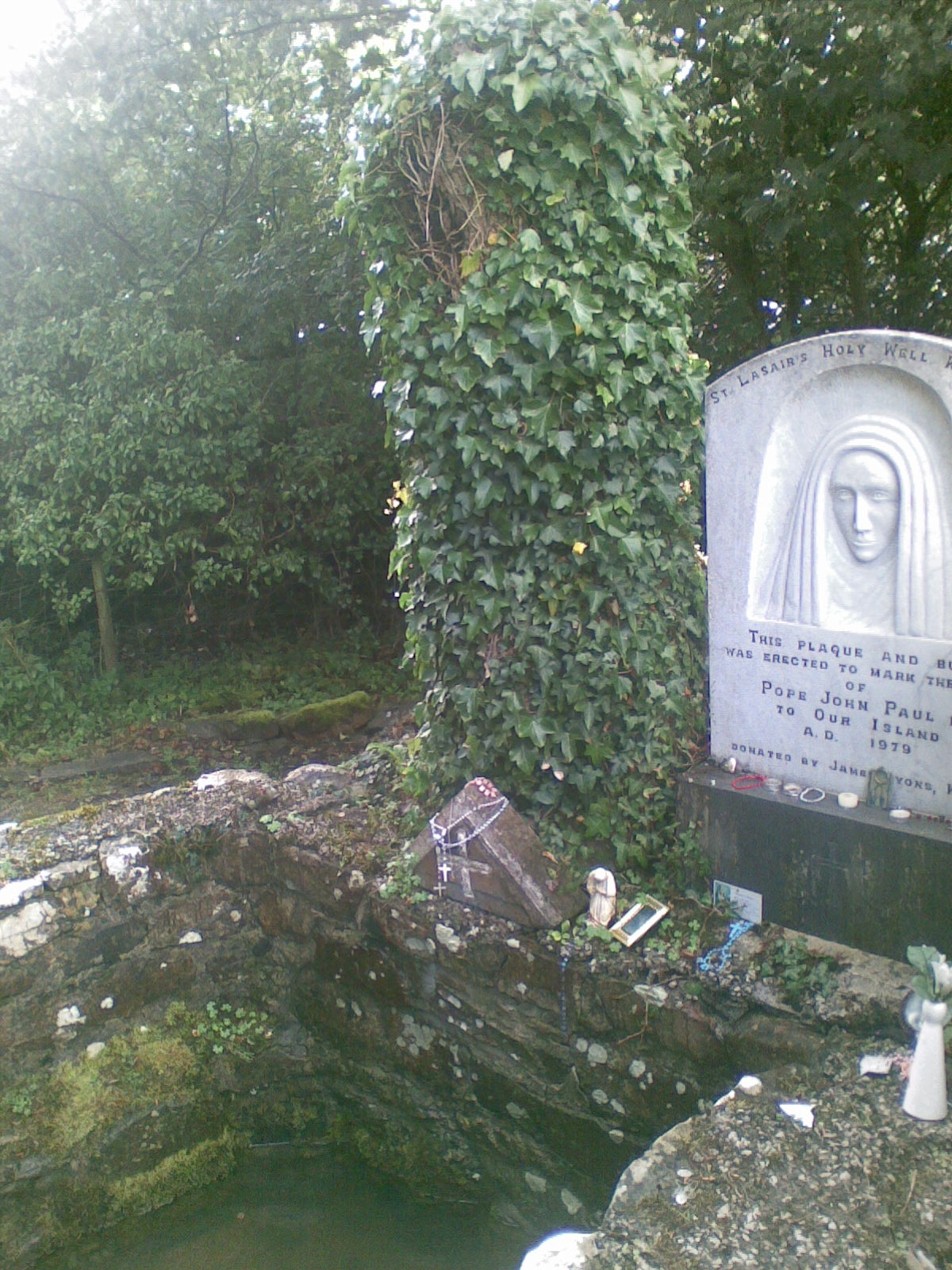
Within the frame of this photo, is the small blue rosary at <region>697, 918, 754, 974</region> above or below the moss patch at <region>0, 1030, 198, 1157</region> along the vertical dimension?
above

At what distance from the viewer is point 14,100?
6.37 meters

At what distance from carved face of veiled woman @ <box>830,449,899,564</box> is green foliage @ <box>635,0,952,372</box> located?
103 inches

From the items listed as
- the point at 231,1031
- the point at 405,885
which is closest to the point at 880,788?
the point at 405,885

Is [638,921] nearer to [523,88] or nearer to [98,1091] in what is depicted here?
[98,1091]

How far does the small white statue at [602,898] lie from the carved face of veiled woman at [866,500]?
4.81ft

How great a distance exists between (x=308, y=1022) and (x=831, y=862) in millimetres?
2386

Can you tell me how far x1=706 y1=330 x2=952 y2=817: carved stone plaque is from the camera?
126 inches

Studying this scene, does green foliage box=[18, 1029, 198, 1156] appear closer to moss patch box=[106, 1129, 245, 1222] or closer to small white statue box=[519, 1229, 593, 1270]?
moss patch box=[106, 1129, 245, 1222]

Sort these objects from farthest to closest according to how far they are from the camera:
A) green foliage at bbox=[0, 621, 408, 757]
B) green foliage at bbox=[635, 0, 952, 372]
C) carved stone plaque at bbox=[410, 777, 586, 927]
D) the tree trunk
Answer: the tree trunk, green foliage at bbox=[0, 621, 408, 757], green foliage at bbox=[635, 0, 952, 372], carved stone plaque at bbox=[410, 777, 586, 927]

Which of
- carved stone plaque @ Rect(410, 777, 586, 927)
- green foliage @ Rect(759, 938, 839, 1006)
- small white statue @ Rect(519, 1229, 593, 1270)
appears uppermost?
carved stone plaque @ Rect(410, 777, 586, 927)

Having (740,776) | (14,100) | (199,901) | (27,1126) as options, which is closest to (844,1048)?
(740,776)

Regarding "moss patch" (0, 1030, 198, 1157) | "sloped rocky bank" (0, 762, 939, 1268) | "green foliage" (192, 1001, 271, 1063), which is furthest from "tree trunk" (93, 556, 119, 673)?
"moss patch" (0, 1030, 198, 1157)

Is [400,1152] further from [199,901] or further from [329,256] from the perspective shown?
[329,256]

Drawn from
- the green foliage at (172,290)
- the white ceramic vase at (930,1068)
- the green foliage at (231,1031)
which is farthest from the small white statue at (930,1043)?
the green foliage at (172,290)
